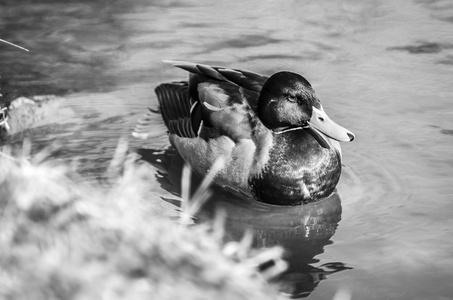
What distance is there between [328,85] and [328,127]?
182cm

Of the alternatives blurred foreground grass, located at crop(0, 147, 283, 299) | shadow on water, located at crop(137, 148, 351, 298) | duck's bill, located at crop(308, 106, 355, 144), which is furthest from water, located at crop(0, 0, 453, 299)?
blurred foreground grass, located at crop(0, 147, 283, 299)

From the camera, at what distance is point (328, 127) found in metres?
6.11

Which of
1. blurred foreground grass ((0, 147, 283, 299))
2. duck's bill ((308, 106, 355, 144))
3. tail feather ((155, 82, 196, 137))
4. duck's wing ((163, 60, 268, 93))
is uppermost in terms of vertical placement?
blurred foreground grass ((0, 147, 283, 299))

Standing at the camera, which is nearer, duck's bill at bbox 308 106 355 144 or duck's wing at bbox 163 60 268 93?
duck's bill at bbox 308 106 355 144

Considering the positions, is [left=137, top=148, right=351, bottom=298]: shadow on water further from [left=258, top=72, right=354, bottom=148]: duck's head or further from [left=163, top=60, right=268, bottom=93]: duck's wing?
[left=163, top=60, right=268, bottom=93]: duck's wing

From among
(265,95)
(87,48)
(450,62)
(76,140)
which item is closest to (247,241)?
(265,95)

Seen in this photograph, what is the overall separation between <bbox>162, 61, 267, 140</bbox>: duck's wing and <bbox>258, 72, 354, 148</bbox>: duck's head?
15 centimetres

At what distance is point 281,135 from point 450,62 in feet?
8.39

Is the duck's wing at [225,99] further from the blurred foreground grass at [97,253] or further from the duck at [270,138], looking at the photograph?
the blurred foreground grass at [97,253]

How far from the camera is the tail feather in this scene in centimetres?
695

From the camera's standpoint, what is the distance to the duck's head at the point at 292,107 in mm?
6203

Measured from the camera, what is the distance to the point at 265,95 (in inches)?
250

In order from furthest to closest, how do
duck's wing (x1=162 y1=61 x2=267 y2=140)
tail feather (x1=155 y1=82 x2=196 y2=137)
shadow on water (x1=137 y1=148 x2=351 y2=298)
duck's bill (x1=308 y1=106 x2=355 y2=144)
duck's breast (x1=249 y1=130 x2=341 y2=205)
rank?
tail feather (x1=155 y1=82 x2=196 y2=137), duck's wing (x1=162 y1=61 x2=267 y2=140), duck's breast (x1=249 y1=130 x2=341 y2=205), duck's bill (x1=308 y1=106 x2=355 y2=144), shadow on water (x1=137 y1=148 x2=351 y2=298)

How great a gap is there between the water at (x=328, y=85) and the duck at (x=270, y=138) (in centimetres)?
16
